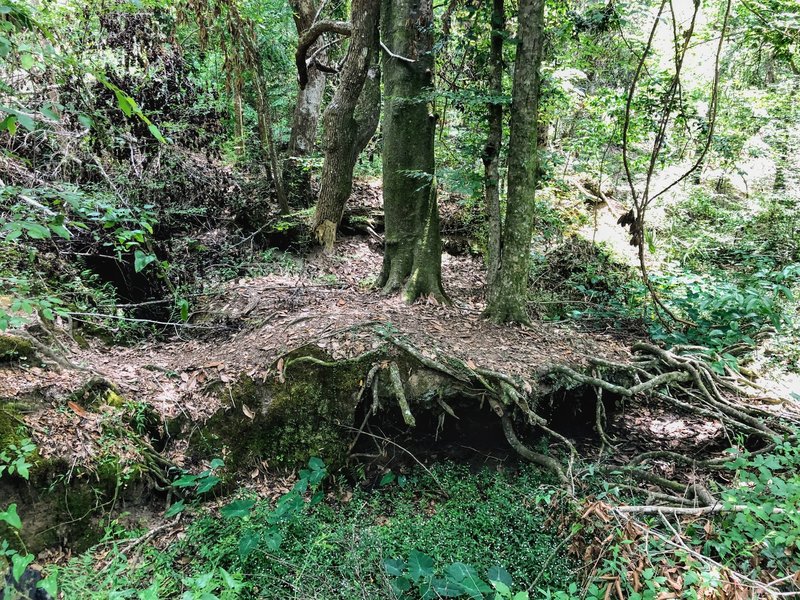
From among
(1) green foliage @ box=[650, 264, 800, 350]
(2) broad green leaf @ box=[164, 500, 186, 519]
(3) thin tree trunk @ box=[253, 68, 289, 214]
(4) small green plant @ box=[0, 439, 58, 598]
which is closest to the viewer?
(4) small green plant @ box=[0, 439, 58, 598]

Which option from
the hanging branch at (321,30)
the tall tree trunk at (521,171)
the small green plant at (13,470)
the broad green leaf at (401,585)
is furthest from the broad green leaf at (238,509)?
the hanging branch at (321,30)

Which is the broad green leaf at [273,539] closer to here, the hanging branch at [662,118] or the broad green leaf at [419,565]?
the broad green leaf at [419,565]

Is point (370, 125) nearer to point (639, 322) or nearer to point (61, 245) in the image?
point (61, 245)

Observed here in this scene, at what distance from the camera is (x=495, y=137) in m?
5.19

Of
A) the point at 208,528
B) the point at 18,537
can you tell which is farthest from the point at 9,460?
the point at 208,528

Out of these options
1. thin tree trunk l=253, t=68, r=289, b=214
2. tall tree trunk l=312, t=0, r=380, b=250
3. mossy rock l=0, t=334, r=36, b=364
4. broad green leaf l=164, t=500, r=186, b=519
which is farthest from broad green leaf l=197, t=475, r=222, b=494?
thin tree trunk l=253, t=68, r=289, b=214

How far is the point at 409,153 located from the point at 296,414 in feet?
11.1

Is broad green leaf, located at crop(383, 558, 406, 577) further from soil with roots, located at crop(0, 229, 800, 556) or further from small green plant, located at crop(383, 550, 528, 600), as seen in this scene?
soil with roots, located at crop(0, 229, 800, 556)

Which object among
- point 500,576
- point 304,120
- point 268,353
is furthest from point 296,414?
point 304,120

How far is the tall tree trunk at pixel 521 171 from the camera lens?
4582mm

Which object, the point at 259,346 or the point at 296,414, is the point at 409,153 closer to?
the point at 259,346

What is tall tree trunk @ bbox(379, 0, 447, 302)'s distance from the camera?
205 inches

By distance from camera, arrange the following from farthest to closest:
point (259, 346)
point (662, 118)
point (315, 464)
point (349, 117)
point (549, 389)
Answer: point (349, 117) → point (662, 118) → point (259, 346) → point (549, 389) → point (315, 464)

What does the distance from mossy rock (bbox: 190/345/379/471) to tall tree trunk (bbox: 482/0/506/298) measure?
2.31 metres
